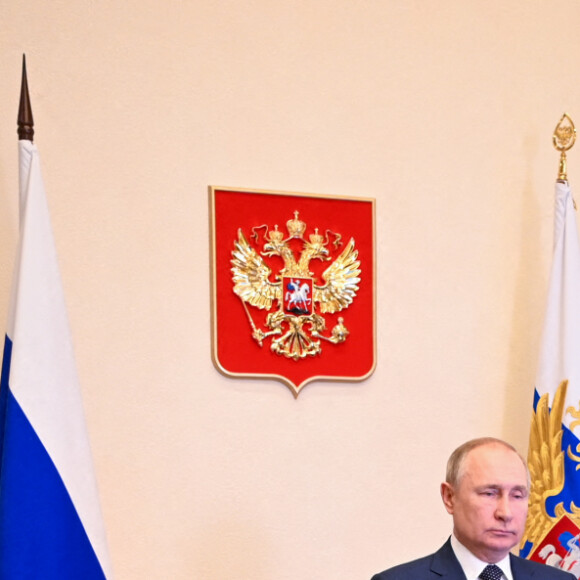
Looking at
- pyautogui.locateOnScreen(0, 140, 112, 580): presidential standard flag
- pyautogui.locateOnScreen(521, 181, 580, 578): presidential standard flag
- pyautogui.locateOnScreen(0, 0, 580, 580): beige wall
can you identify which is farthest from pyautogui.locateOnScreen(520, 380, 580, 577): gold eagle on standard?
pyautogui.locateOnScreen(0, 140, 112, 580): presidential standard flag

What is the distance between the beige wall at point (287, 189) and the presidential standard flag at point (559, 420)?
0.22 metres

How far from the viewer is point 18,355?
11.0 ft

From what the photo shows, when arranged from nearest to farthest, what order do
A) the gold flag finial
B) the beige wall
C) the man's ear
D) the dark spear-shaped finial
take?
1. the man's ear
2. the dark spear-shaped finial
3. the beige wall
4. the gold flag finial

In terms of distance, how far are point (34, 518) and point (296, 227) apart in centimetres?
148

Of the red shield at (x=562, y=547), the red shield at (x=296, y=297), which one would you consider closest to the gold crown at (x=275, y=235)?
the red shield at (x=296, y=297)

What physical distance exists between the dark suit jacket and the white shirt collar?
1cm

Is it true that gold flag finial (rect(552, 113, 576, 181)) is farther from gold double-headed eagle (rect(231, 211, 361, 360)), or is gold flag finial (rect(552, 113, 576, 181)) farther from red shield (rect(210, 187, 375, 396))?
gold double-headed eagle (rect(231, 211, 361, 360))

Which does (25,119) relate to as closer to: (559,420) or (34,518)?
(34,518)

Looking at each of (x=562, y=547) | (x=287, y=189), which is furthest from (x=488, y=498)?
(x=287, y=189)

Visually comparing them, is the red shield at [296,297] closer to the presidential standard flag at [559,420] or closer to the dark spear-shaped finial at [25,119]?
the presidential standard flag at [559,420]

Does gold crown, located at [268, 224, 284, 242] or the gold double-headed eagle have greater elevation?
gold crown, located at [268, 224, 284, 242]

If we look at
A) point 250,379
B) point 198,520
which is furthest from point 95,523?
point 250,379

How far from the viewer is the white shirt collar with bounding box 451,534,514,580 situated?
3.24 m

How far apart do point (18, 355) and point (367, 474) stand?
1.45 metres
